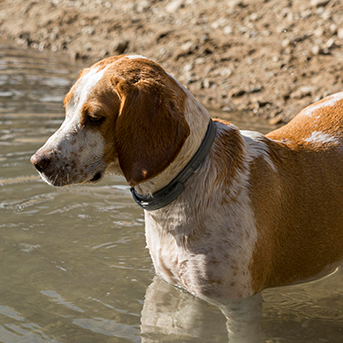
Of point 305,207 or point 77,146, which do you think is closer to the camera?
point 77,146

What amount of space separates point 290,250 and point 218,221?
2.15ft

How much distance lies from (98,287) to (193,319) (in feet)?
2.80

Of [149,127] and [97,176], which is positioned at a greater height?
[149,127]

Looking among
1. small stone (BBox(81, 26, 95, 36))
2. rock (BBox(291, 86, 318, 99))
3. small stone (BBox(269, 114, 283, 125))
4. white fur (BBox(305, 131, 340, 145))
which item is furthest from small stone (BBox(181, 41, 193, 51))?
white fur (BBox(305, 131, 340, 145))

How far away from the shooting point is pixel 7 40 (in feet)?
47.4

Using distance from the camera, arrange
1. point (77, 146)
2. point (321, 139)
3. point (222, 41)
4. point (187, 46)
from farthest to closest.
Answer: point (187, 46), point (222, 41), point (321, 139), point (77, 146)

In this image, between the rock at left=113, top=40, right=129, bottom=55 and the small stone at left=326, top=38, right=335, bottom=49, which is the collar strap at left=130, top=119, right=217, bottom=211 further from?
the rock at left=113, top=40, right=129, bottom=55

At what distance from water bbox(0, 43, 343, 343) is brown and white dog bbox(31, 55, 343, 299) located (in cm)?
44

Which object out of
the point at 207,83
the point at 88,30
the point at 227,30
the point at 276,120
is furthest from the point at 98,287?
the point at 88,30

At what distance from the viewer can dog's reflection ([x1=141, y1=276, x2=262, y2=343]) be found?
351 cm

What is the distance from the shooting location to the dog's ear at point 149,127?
10.1 ft

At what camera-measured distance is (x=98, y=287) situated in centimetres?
431

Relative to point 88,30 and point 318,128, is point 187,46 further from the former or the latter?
point 318,128

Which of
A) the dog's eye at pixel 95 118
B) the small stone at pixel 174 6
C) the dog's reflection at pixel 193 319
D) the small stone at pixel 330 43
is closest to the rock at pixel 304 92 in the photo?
the small stone at pixel 330 43
